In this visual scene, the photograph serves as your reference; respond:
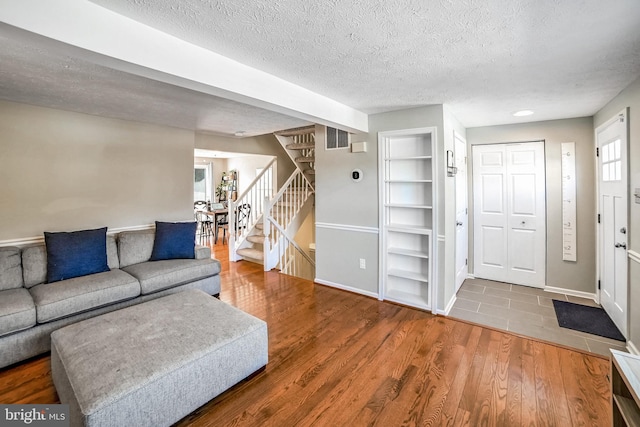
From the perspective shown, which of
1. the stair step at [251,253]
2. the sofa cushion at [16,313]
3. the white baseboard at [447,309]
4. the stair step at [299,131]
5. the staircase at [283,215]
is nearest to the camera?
the sofa cushion at [16,313]

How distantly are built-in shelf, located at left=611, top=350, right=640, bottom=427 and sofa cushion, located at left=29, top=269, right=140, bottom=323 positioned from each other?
3.52m

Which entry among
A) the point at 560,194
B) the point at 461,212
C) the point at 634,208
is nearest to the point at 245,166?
the point at 461,212

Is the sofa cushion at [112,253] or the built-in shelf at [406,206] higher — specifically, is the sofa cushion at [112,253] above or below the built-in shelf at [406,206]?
below

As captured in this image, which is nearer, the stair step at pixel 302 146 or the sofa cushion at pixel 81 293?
the sofa cushion at pixel 81 293

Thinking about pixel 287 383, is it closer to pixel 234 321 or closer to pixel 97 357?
pixel 234 321

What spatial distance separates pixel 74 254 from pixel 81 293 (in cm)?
56

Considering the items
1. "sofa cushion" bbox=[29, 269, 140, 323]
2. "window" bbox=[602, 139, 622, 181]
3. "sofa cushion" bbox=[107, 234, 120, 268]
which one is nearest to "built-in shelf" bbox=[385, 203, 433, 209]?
"window" bbox=[602, 139, 622, 181]

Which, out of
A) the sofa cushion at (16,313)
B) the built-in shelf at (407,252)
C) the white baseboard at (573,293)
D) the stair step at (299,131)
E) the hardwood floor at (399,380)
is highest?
the stair step at (299,131)

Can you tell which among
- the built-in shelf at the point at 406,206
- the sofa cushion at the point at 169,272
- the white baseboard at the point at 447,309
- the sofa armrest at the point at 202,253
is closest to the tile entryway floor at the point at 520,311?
the white baseboard at the point at 447,309

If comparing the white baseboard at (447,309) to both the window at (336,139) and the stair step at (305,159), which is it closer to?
the window at (336,139)

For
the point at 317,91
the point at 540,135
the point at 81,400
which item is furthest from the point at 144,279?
the point at 540,135

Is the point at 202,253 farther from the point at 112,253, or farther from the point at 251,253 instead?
the point at 251,253

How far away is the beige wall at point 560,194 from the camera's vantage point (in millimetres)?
3645

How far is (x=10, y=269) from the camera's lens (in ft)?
8.92
